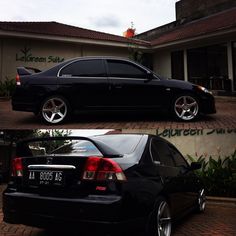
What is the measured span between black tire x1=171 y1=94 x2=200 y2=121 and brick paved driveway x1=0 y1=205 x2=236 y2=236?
2.24 meters

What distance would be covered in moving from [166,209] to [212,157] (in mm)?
5756

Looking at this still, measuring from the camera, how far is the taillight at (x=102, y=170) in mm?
3518

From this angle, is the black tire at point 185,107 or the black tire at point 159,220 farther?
the black tire at point 185,107

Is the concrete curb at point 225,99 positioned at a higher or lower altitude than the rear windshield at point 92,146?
higher

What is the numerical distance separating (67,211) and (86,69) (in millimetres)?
4727

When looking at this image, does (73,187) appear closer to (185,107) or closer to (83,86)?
(83,86)

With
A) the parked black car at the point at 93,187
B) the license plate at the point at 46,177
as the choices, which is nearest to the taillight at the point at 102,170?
the parked black car at the point at 93,187

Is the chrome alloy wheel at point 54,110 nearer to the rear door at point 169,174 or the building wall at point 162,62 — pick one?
the rear door at point 169,174

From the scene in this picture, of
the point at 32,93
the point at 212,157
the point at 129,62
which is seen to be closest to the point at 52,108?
the point at 32,93

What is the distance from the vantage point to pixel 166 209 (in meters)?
4.26

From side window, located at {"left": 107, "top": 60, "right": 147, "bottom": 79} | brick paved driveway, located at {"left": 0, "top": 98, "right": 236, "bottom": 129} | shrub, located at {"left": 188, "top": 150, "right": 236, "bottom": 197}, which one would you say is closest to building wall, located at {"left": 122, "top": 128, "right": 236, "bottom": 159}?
brick paved driveway, located at {"left": 0, "top": 98, "right": 236, "bottom": 129}

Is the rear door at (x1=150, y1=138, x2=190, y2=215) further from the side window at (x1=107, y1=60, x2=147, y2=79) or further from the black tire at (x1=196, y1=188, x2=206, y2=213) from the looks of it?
the side window at (x1=107, y1=60, x2=147, y2=79)

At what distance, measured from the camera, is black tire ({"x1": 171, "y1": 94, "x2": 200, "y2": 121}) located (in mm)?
7762

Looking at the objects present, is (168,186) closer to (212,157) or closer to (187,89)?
(187,89)
